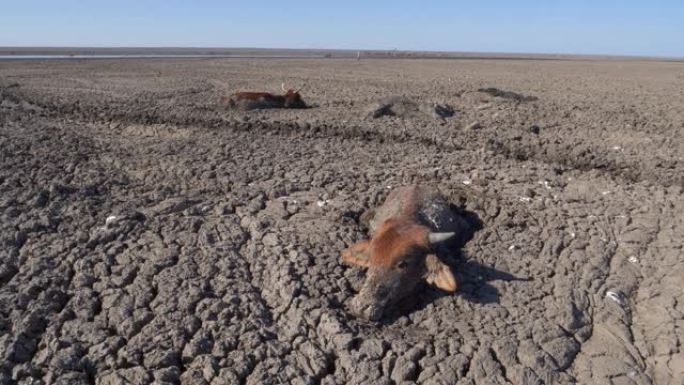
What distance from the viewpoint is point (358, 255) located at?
243 inches

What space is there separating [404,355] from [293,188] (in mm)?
3719

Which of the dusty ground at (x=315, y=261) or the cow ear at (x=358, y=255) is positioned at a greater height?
the cow ear at (x=358, y=255)

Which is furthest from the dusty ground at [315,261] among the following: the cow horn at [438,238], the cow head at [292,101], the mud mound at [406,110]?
the cow head at [292,101]

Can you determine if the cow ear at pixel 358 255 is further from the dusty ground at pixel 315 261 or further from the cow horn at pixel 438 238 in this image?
the cow horn at pixel 438 238

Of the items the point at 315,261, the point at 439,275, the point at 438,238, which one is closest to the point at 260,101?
the point at 315,261

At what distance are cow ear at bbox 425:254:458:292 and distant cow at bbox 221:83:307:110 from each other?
1020cm

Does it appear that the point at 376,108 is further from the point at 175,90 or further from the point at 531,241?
the point at 175,90

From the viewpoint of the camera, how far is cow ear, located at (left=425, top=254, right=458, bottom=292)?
5758mm

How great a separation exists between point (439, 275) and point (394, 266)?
1.41 feet

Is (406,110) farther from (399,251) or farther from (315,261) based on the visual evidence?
(399,251)

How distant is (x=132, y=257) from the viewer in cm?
675

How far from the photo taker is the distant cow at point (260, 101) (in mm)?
15383

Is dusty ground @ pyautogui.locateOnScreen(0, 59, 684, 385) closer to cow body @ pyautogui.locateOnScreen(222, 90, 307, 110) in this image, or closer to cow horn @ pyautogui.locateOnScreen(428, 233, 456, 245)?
cow horn @ pyautogui.locateOnScreen(428, 233, 456, 245)

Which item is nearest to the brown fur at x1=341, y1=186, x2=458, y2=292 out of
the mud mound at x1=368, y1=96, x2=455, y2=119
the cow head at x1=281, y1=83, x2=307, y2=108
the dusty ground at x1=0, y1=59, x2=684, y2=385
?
the dusty ground at x1=0, y1=59, x2=684, y2=385
